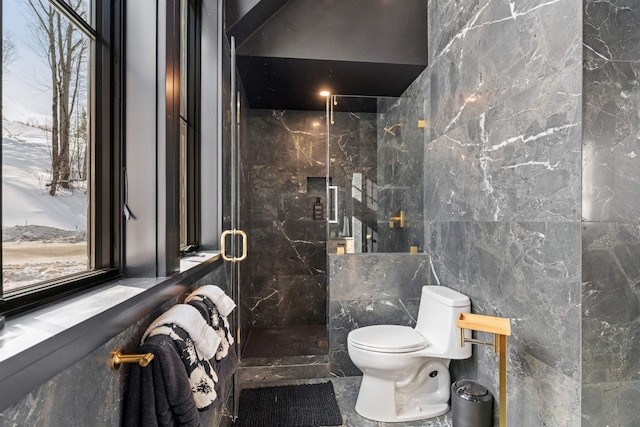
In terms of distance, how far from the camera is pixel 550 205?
1562 millimetres

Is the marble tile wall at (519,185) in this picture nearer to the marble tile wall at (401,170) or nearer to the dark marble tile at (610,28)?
the dark marble tile at (610,28)

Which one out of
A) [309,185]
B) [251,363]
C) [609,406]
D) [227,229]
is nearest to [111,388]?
[227,229]

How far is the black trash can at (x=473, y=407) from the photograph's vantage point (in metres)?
1.94

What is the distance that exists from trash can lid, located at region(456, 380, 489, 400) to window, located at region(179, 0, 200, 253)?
5.58ft

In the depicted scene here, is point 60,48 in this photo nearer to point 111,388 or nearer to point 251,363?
point 111,388

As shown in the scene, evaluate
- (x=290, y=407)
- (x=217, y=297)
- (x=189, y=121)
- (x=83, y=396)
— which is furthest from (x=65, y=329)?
(x=290, y=407)

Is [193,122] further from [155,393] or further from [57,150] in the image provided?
[155,393]

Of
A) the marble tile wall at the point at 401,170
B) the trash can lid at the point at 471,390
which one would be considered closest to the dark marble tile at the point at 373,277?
the marble tile wall at the point at 401,170

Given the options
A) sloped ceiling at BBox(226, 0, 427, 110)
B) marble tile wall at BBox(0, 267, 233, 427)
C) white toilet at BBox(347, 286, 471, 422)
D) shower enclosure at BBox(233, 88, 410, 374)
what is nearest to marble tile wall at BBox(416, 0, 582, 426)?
white toilet at BBox(347, 286, 471, 422)

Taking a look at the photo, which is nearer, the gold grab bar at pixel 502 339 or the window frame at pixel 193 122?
the gold grab bar at pixel 502 339

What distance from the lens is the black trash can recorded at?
1937 mm

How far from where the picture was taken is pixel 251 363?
282 cm

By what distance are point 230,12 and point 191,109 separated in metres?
0.80

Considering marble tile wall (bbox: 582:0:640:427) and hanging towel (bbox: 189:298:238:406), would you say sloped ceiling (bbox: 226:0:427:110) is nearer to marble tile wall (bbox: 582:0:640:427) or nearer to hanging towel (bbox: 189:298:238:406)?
marble tile wall (bbox: 582:0:640:427)
